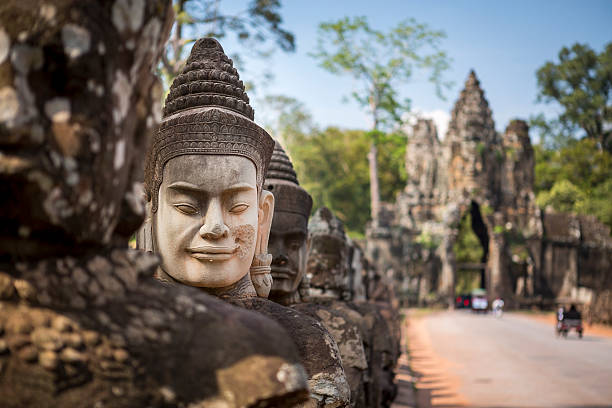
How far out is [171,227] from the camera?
281 cm

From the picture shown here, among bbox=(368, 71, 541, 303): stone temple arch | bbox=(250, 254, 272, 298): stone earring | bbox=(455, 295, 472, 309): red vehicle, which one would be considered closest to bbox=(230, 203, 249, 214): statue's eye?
bbox=(250, 254, 272, 298): stone earring

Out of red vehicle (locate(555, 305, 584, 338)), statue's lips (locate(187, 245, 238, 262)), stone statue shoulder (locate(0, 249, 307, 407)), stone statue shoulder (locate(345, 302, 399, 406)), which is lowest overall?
red vehicle (locate(555, 305, 584, 338))

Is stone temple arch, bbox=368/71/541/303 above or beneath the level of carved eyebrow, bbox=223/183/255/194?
above

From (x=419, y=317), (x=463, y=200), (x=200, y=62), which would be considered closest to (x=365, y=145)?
(x=463, y=200)

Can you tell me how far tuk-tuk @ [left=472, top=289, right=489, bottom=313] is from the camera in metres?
30.3

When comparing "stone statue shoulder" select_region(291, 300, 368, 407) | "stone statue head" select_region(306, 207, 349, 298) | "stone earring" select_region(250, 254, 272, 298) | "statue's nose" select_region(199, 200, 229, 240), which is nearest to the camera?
"statue's nose" select_region(199, 200, 229, 240)

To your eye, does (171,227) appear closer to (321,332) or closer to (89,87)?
(321,332)

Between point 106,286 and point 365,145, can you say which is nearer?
point 106,286

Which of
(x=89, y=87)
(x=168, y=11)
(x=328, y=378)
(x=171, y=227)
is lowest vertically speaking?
(x=328, y=378)

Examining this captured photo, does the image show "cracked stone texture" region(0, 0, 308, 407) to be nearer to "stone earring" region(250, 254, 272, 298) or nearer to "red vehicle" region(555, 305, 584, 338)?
"stone earring" region(250, 254, 272, 298)

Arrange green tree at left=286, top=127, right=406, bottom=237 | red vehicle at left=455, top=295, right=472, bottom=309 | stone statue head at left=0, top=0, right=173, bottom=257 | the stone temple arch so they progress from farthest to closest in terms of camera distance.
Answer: green tree at left=286, top=127, right=406, bottom=237
red vehicle at left=455, top=295, right=472, bottom=309
the stone temple arch
stone statue head at left=0, top=0, right=173, bottom=257

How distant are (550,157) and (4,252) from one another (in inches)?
2090

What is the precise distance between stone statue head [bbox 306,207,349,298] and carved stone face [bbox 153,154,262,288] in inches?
116

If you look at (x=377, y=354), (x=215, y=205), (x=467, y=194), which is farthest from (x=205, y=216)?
(x=467, y=194)
